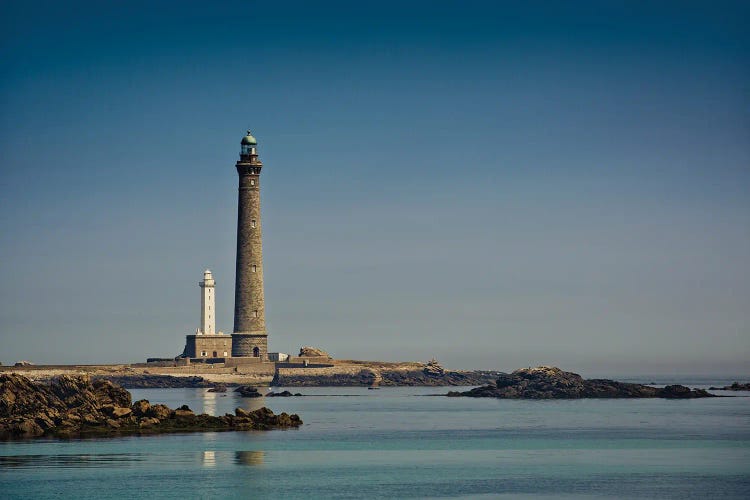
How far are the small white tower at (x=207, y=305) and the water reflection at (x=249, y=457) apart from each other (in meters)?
76.9

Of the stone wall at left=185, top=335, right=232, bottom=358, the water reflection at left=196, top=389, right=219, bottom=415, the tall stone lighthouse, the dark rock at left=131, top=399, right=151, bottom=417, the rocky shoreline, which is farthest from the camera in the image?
the rocky shoreline

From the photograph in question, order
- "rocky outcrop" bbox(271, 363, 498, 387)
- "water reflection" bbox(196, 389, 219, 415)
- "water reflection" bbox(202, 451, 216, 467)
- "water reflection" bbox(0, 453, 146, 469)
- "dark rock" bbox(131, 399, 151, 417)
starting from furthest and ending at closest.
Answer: "rocky outcrop" bbox(271, 363, 498, 387)
"water reflection" bbox(196, 389, 219, 415)
"dark rock" bbox(131, 399, 151, 417)
"water reflection" bbox(202, 451, 216, 467)
"water reflection" bbox(0, 453, 146, 469)

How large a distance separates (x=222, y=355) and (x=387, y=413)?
149ft

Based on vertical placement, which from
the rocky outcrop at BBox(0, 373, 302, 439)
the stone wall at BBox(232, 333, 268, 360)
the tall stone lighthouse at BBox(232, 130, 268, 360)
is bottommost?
the rocky outcrop at BBox(0, 373, 302, 439)

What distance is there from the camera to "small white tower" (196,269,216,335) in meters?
123

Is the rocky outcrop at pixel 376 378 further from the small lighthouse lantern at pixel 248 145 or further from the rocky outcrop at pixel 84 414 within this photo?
the rocky outcrop at pixel 84 414

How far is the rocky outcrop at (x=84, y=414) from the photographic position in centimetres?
5272

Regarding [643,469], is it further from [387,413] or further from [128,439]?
[387,413]

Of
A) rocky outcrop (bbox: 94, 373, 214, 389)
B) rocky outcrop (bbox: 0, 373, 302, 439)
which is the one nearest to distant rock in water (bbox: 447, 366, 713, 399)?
rocky outcrop (bbox: 94, 373, 214, 389)

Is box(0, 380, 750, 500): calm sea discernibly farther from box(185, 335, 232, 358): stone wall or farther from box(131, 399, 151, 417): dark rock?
box(185, 335, 232, 358): stone wall

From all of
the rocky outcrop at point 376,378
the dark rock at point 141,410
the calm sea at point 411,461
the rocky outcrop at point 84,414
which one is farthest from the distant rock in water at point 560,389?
the dark rock at point 141,410

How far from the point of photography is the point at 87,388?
183ft

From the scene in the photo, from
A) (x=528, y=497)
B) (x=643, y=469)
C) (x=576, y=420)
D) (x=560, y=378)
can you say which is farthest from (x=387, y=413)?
(x=528, y=497)

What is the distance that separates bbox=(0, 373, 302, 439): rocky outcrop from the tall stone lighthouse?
50.4 meters
